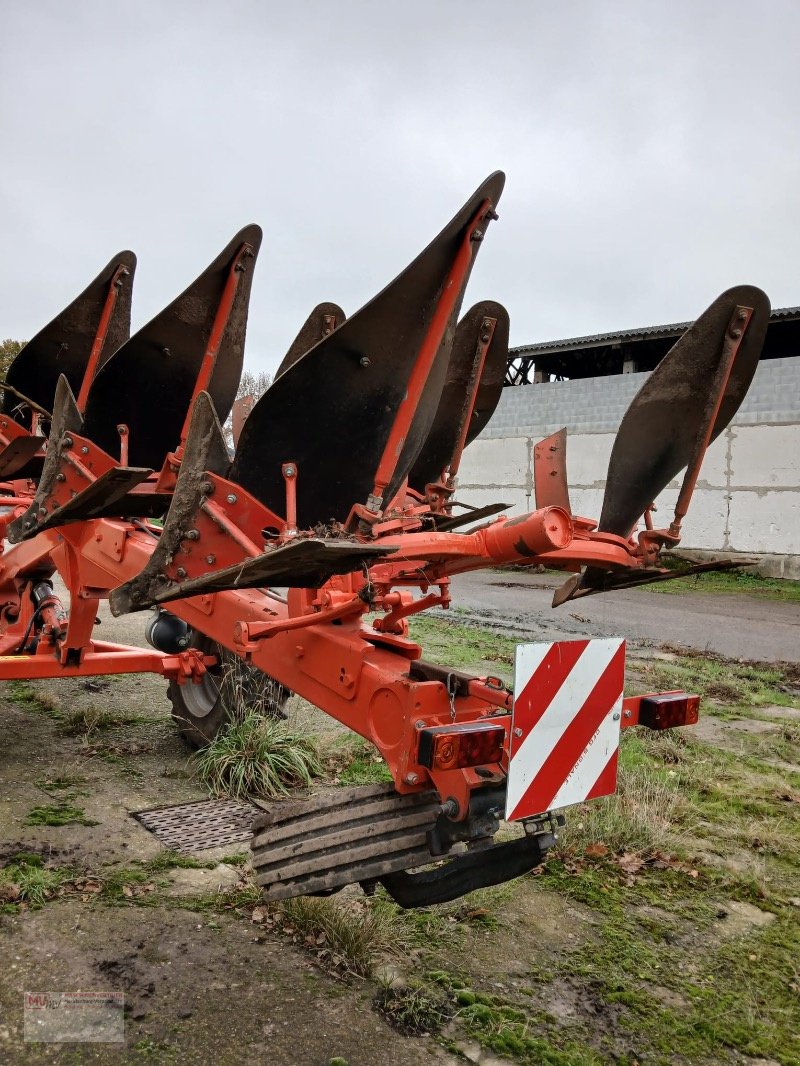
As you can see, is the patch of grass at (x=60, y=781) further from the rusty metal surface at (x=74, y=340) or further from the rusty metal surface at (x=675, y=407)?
the rusty metal surface at (x=675, y=407)

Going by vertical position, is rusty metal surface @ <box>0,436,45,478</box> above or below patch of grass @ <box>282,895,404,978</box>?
above

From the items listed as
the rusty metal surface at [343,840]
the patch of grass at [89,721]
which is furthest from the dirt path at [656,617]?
the rusty metal surface at [343,840]

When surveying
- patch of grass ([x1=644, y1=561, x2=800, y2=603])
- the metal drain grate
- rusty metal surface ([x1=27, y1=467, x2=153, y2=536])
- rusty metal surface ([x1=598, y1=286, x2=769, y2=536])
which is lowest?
the metal drain grate

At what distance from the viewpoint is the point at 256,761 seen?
4777 millimetres

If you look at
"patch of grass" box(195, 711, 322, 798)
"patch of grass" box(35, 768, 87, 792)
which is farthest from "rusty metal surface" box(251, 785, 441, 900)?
"patch of grass" box(35, 768, 87, 792)

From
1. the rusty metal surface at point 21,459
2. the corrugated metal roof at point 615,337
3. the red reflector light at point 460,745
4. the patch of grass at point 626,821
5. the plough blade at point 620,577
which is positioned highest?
the corrugated metal roof at point 615,337

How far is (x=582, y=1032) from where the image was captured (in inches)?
109

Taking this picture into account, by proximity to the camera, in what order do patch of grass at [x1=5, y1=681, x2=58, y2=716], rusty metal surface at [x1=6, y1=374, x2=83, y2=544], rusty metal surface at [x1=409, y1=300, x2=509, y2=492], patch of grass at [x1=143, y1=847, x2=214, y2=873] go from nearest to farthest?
1. rusty metal surface at [x1=6, y1=374, x2=83, y2=544]
2. patch of grass at [x1=143, y1=847, x2=214, y2=873]
3. rusty metal surface at [x1=409, y1=300, x2=509, y2=492]
4. patch of grass at [x1=5, y1=681, x2=58, y2=716]

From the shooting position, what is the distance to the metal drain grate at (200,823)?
404 centimetres

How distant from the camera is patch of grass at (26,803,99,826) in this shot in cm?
413

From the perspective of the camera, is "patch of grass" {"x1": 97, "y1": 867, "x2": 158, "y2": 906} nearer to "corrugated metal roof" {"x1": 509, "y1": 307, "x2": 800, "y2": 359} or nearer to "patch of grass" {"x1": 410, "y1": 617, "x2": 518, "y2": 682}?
"patch of grass" {"x1": 410, "y1": 617, "x2": 518, "y2": 682}

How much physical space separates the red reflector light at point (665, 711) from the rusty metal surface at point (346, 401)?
1141 millimetres

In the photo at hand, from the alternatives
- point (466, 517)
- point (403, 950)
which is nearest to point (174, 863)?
point (403, 950)

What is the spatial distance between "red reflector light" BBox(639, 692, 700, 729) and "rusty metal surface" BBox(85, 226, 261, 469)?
84.2 inches
